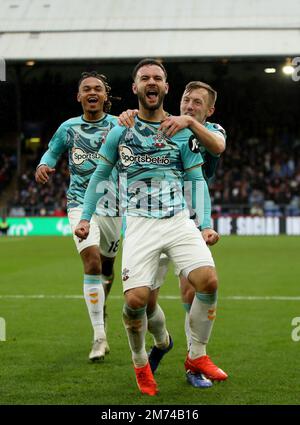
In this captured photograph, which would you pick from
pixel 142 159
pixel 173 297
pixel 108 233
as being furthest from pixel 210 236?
pixel 173 297

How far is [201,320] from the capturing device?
5.93m

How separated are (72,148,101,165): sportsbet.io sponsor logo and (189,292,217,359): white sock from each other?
7.46 feet

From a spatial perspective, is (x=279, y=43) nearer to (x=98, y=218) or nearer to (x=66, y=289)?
(x=66, y=289)

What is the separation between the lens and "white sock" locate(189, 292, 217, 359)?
5.84 m

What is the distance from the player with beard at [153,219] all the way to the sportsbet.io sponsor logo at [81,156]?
1605mm

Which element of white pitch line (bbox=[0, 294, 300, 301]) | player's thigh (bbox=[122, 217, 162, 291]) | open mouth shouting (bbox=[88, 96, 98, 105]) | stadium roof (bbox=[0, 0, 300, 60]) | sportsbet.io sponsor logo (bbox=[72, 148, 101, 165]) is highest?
stadium roof (bbox=[0, 0, 300, 60])

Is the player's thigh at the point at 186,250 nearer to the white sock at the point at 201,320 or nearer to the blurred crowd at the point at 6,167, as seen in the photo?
the white sock at the point at 201,320

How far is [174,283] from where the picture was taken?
1363 cm

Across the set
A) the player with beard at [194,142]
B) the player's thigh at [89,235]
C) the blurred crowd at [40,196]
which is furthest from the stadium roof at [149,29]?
the player with beard at [194,142]

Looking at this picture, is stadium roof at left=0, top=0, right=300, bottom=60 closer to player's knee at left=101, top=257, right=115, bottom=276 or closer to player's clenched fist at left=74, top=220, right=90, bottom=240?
player's knee at left=101, top=257, right=115, bottom=276

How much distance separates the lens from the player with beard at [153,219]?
5.75m

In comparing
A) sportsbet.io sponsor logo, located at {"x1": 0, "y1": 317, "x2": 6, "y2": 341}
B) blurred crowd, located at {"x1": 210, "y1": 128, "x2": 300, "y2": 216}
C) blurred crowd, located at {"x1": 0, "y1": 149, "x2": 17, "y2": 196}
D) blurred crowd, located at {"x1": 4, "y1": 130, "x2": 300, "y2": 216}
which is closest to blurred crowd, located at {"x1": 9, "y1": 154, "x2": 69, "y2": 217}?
blurred crowd, located at {"x1": 4, "y1": 130, "x2": 300, "y2": 216}

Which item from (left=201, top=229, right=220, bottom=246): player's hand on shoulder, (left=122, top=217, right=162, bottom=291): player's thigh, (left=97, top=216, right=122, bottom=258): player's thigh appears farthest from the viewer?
(left=97, top=216, right=122, bottom=258): player's thigh
